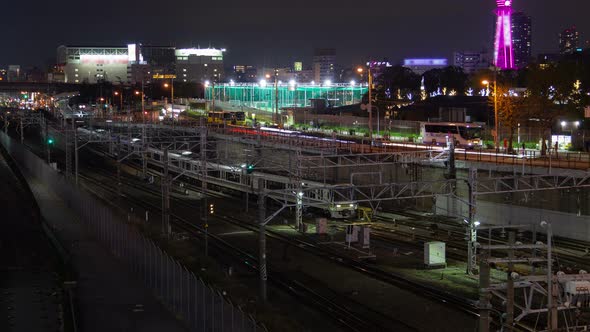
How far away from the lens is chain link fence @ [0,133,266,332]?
1523cm

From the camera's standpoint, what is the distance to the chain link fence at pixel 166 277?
1523 cm

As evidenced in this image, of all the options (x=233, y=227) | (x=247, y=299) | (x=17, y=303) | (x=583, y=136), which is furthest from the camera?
(x=583, y=136)

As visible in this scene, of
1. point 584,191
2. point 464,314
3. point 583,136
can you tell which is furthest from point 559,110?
point 464,314

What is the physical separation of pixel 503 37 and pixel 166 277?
92046mm

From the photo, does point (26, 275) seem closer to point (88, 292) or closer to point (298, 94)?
point (88, 292)

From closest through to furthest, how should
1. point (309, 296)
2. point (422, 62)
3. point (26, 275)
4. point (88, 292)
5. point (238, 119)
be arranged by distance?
point (88, 292), point (309, 296), point (26, 275), point (238, 119), point (422, 62)

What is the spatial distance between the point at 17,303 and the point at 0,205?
2251cm

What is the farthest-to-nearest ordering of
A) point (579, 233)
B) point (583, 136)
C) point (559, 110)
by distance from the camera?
1. point (559, 110)
2. point (583, 136)
3. point (579, 233)

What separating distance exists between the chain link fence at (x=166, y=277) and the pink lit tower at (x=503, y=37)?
80.3 m

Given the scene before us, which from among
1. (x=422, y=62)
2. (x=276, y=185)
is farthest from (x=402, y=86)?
(x=422, y=62)

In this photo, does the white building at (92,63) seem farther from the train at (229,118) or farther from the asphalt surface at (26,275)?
the asphalt surface at (26,275)

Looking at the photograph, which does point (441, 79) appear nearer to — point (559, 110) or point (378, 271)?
point (559, 110)

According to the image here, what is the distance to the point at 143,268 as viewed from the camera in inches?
873

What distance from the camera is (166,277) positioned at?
1944 centimetres
